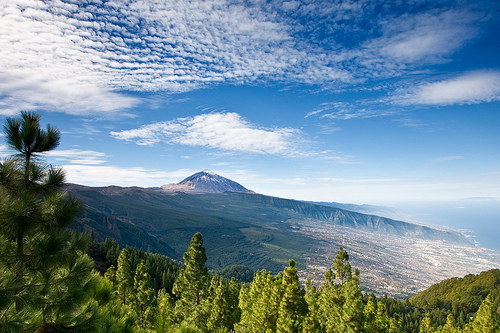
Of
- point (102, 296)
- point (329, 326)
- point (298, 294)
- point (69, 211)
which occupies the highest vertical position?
point (69, 211)

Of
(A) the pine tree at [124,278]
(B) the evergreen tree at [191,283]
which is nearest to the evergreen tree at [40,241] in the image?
(B) the evergreen tree at [191,283]

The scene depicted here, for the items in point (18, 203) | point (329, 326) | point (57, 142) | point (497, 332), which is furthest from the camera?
point (497, 332)

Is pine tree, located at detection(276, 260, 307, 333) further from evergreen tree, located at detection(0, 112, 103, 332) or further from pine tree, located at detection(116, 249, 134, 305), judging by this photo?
pine tree, located at detection(116, 249, 134, 305)

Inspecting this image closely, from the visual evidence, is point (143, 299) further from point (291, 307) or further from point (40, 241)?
point (40, 241)

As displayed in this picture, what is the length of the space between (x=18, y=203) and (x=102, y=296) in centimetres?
459

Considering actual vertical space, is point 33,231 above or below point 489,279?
above

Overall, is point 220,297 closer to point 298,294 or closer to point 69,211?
point 298,294

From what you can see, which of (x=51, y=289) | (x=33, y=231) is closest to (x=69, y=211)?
(x=33, y=231)

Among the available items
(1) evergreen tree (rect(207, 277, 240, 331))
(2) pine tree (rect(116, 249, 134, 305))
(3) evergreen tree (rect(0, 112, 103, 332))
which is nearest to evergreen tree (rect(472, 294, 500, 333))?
(1) evergreen tree (rect(207, 277, 240, 331))

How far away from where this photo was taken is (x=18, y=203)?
17.3 feet

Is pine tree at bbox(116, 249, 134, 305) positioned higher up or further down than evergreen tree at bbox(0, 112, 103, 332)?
further down

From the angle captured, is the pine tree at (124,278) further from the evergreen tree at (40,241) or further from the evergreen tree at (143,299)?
the evergreen tree at (40,241)

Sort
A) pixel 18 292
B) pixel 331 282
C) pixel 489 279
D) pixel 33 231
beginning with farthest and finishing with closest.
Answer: pixel 489 279 → pixel 331 282 → pixel 33 231 → pixel 18 292

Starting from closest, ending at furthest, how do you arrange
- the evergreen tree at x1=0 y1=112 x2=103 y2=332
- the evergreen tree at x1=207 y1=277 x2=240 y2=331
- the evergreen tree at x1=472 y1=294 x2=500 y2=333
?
the evergreen tree at x1=0 y1=112 x2=103 y2=332 → the evergreen tree at x1=472 y1=294 x2=500 y2=333 → the evergreen tree at x1=207 y1=277 x2=240 y2=331
